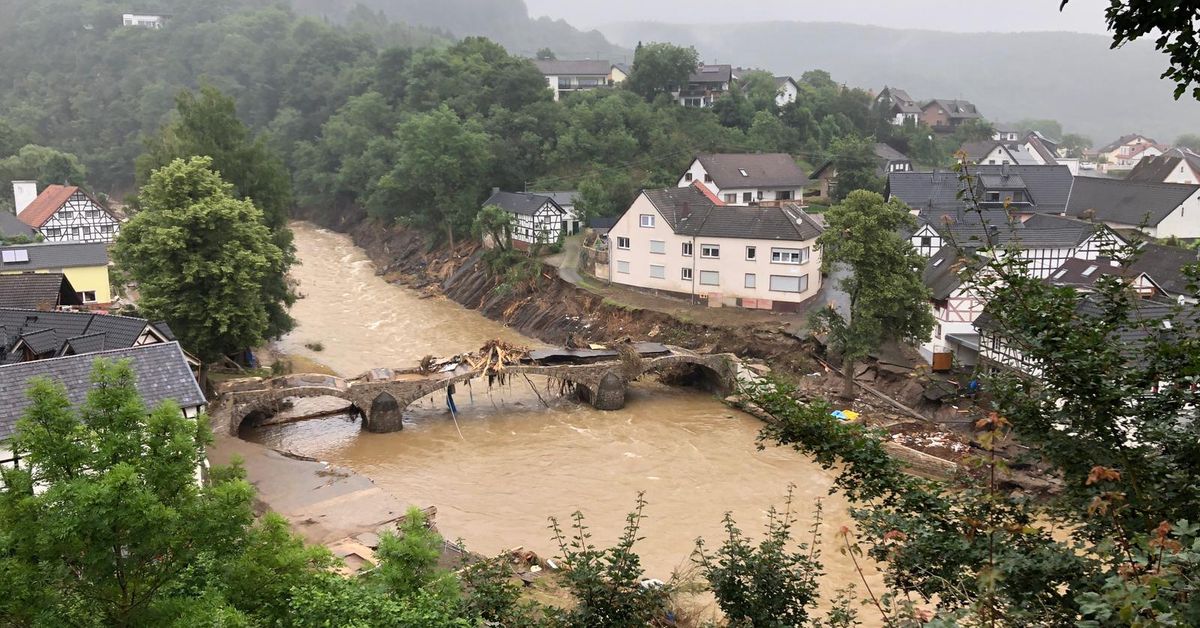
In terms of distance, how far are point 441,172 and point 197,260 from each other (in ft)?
99.2

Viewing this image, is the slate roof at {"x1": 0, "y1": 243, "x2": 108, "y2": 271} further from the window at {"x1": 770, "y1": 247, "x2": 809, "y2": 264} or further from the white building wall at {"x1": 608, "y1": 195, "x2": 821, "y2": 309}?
the window at {"x1": 770, "y1": 247, "x2": 809, "y2": 264}

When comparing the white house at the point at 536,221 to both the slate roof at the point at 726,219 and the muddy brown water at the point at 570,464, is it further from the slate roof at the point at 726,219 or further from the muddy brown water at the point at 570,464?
the muddy brown water at the point at 570,464

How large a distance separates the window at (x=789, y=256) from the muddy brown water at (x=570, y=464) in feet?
28.5

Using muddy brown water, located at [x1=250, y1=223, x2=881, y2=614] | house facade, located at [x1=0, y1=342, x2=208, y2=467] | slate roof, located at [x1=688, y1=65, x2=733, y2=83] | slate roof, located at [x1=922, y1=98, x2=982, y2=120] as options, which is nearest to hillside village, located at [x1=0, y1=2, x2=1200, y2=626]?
house facade, located at [x1=0, y1=342, x2=208, y2=467]

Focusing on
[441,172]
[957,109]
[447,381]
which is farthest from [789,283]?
[957,109]

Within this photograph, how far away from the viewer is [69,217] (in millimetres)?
57781

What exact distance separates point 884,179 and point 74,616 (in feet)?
205

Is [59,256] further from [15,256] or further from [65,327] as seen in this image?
[65,327]

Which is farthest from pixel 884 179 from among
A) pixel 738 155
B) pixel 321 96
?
pixel 321 96

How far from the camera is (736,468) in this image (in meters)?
30.1

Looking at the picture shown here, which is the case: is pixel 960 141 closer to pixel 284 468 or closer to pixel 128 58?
pixel 284 468

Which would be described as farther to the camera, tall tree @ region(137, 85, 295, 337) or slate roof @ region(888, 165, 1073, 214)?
slate roof @ region(888, 165, 1073, 214)

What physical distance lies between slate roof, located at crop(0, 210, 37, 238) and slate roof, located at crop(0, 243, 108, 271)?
11.4m

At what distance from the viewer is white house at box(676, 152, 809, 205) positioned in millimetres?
62594
